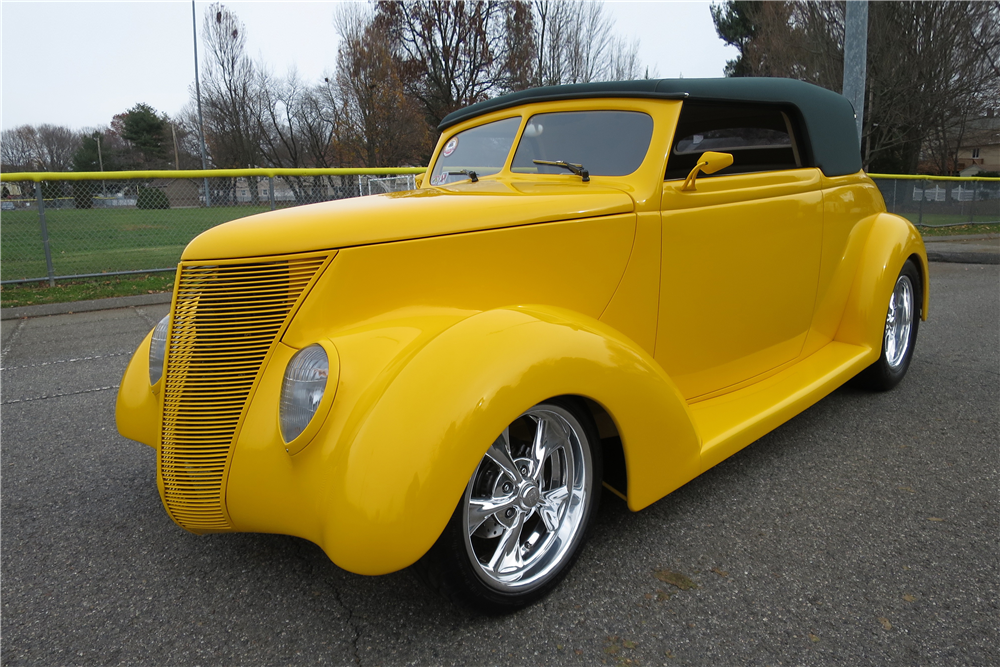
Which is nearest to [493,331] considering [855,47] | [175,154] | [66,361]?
[66,361]

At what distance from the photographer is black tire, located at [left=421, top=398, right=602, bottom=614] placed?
1.78 m

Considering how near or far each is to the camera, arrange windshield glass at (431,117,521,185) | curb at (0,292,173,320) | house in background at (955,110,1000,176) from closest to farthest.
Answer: windshield glass at (431,117,521,185) → curb at (0,292,173,320) → house in background at (955,110,1000,176)

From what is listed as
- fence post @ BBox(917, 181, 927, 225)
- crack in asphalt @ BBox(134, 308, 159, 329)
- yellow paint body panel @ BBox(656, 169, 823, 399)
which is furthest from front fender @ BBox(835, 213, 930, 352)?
fence post @ BBox(917, 181, 927, 225)

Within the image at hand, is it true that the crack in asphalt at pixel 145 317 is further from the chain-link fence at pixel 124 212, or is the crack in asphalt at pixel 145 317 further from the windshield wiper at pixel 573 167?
the windshield wiper at pixel 573 167

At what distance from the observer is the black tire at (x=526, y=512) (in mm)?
1778

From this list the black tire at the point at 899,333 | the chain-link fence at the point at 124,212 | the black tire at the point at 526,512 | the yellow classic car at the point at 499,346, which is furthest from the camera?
the chain-link fence at the point at 124,212

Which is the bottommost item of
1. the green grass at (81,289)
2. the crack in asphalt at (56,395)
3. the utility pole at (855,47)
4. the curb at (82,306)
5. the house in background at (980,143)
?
the crack in asphalt at (56,395)

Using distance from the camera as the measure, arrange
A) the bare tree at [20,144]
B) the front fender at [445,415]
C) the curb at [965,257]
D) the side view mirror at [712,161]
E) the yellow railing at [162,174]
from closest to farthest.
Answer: the front fender at [445,415]
the side view mirror at [712,161]
the yellow railing at [162,174]
the curb at [965,257]
the bare tree at [20,144]

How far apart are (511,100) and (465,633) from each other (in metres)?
2.31

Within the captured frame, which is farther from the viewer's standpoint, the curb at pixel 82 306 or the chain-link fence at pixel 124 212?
the chain-link fence at pixel 124 212

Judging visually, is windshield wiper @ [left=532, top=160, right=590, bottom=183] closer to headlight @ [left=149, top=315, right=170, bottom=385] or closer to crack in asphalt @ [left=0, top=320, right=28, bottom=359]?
headlight @ [left=149, top=315, right=170, bottom=385]

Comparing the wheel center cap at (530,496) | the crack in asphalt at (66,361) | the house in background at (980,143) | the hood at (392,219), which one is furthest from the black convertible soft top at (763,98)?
the house in background at (980,143)

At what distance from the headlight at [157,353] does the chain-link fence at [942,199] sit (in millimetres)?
14549

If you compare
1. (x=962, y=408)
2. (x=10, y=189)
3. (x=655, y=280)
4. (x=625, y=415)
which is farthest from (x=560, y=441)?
(x=10, y=189)
